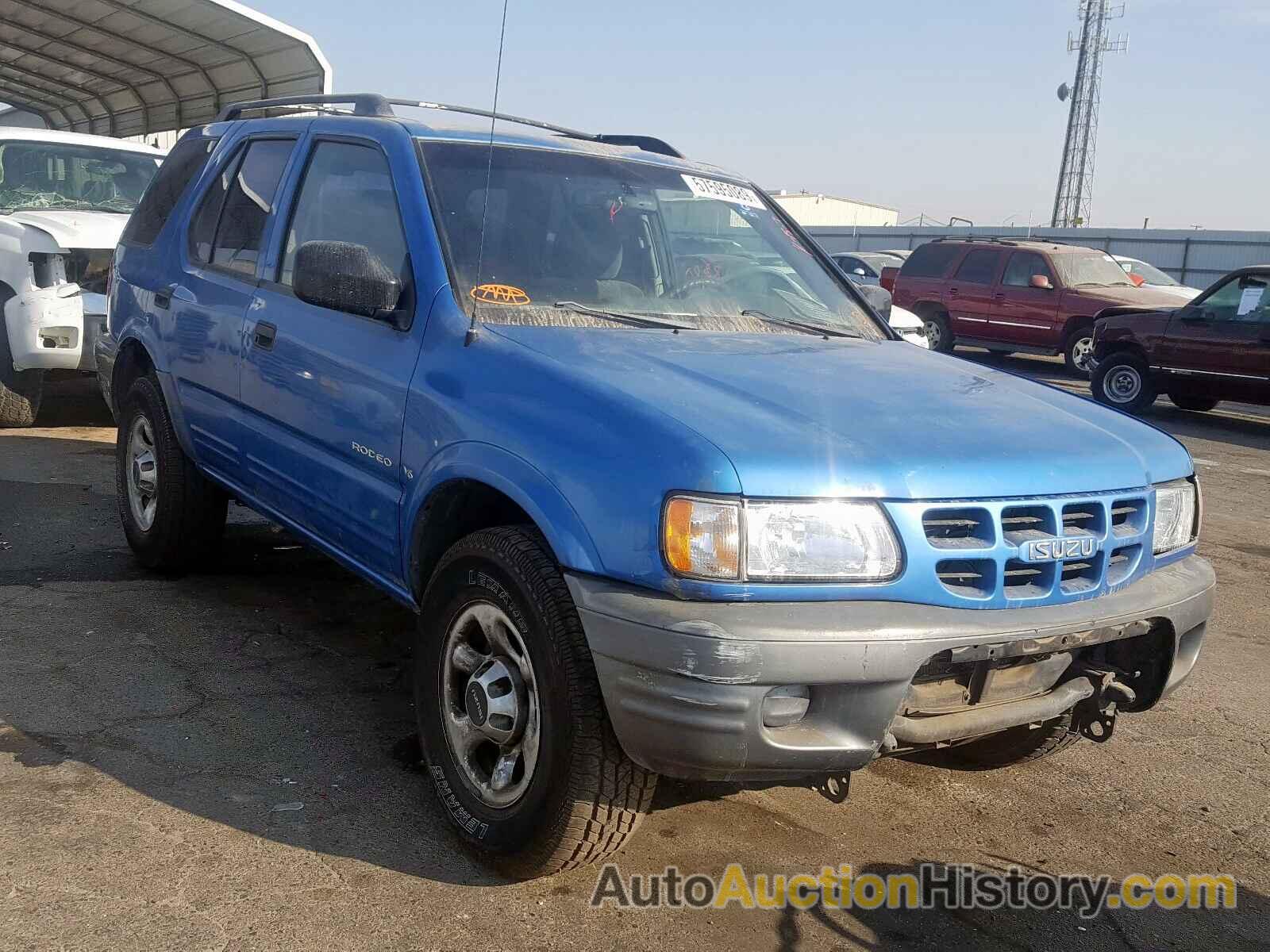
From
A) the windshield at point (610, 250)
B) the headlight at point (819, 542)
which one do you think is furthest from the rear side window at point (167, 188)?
the headlight at point (819, 542)

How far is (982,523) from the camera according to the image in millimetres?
2750

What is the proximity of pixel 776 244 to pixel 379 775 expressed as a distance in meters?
2.23

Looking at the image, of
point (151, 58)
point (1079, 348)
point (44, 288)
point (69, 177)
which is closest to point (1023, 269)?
point (1079, 348)

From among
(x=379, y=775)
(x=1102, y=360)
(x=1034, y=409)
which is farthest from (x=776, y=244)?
(x=1102, y=360)

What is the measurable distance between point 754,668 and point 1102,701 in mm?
1172

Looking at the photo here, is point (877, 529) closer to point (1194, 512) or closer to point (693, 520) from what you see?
point (693, 520)

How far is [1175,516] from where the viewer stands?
3.29 meters

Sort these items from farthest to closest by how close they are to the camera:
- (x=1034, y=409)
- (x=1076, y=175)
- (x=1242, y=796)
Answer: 1. (x=1076, y=175)
2. (x=1242, y=796)
3. (x=1034, y=409)

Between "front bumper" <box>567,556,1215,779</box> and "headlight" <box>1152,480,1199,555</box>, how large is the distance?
729mm

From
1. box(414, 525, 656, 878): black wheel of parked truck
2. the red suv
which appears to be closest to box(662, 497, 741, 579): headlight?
box(414, 525, 656, 878): black wheel of parked truck

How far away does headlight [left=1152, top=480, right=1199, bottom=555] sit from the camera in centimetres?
322

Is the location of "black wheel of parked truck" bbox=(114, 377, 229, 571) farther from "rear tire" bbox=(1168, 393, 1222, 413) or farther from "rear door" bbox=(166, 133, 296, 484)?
"rear tire" bbox=(1168, 393, 1222, 413)

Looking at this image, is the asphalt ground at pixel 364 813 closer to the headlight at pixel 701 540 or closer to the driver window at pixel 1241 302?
the headlight at pixel 701 540

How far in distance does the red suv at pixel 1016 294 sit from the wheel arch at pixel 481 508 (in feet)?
45.2
